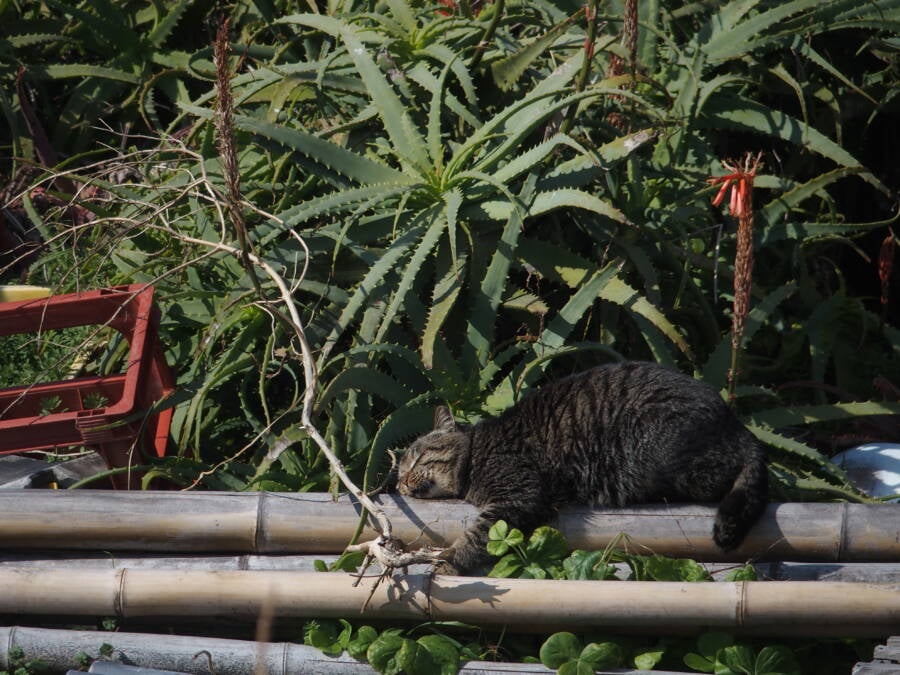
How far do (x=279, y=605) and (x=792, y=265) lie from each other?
237 centimetres

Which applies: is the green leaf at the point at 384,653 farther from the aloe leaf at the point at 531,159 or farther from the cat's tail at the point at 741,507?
the aloe leaf at the point at 531,159

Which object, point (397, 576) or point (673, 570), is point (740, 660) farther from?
point (397, 576)

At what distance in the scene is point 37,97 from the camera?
207 inches

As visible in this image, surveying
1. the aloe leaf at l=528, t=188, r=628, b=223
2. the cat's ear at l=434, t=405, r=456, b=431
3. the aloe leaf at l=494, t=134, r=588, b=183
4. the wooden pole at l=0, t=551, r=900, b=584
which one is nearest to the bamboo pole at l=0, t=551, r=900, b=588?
the wooden pole at l=0, t=551, r=900, b=584

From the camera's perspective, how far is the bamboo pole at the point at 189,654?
2.72 meters

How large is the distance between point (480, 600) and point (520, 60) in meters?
2.09

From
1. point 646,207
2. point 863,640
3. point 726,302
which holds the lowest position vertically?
point 863,640

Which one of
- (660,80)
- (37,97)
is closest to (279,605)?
(660,80)

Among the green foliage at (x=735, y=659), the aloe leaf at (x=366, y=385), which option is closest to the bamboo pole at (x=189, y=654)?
the green foliage at (x=735, y=659)

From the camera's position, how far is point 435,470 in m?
3.20

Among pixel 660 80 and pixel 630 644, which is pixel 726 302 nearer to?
pixel 660 80

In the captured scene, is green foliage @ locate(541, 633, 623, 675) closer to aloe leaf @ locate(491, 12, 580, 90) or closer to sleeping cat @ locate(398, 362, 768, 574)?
sleeping cat @ locate(398, 362, 768, 574)

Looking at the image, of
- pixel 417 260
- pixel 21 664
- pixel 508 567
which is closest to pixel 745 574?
pixel 508 567

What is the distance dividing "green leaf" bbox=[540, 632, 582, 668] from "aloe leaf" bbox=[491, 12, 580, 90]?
85.2 inches
